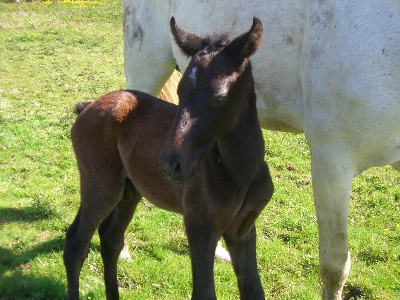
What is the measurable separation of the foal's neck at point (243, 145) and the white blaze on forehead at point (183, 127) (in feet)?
1.19

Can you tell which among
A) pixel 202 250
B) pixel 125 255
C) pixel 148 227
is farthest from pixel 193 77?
pixel 148 227

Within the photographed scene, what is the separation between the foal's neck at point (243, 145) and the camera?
270 centimetres

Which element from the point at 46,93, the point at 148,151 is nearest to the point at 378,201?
the point at 148,151

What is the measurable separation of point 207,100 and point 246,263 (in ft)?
3.50

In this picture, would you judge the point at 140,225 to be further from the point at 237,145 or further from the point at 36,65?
the point at 36,65

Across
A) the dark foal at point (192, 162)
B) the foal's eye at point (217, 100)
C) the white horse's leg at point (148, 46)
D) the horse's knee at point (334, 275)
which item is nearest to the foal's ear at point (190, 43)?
the dark foal at point (192, 162)

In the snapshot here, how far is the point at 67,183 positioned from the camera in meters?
5.69

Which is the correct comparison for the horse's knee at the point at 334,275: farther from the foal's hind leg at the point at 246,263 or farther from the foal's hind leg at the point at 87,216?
the foal's hind leg at the point at 87,216

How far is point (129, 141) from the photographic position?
321cm

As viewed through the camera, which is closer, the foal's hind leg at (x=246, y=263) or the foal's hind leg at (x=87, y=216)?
the foal's hind leg at (x=246, y=263)

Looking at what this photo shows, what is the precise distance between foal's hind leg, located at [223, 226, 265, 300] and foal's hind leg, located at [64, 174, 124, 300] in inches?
27.7

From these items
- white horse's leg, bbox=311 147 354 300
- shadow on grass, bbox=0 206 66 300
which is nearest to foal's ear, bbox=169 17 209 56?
white horse's leg, bbox=311 147 354 300

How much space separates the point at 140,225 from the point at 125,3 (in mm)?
1794

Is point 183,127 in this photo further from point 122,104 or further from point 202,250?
point 122,104
